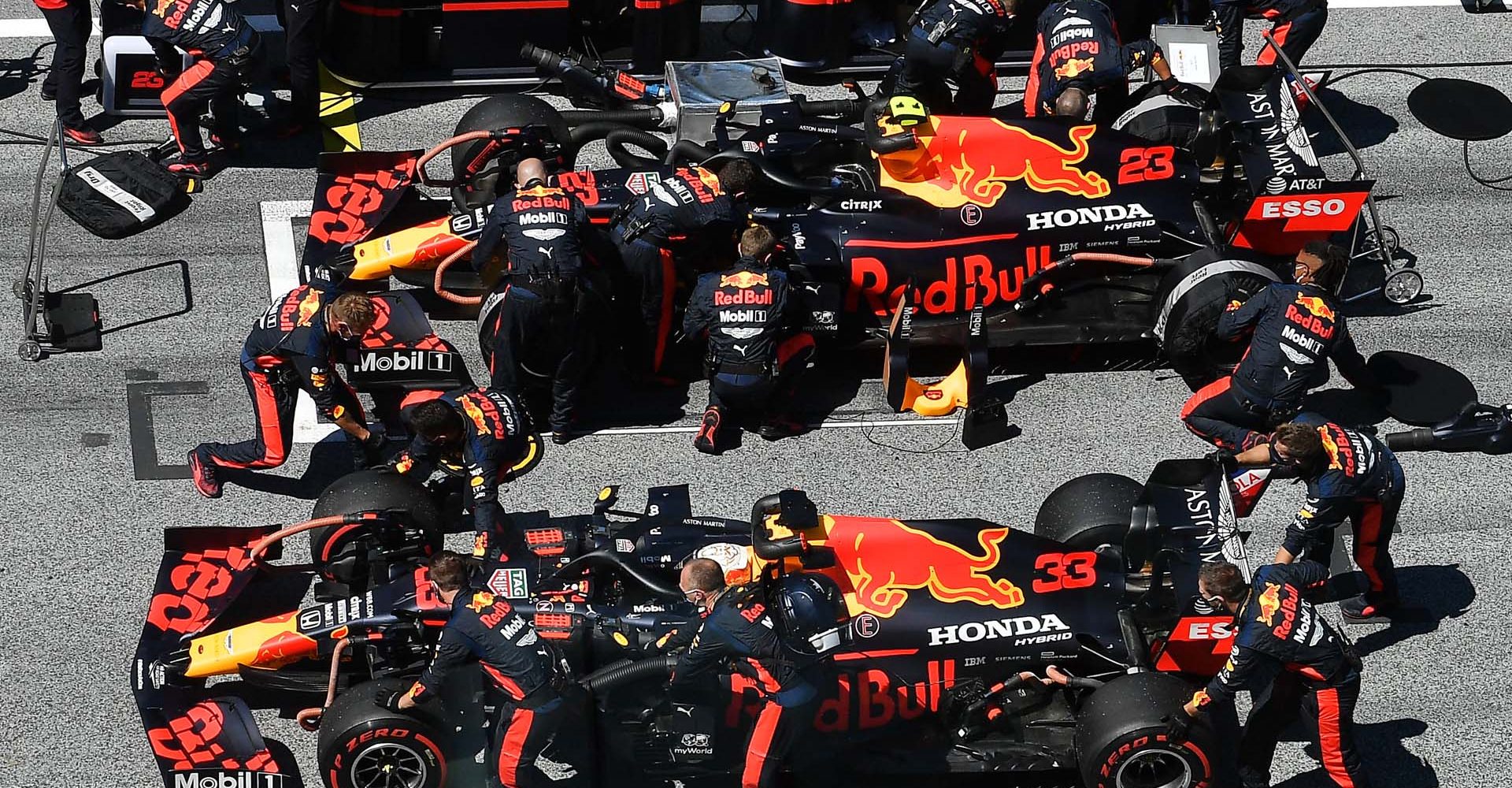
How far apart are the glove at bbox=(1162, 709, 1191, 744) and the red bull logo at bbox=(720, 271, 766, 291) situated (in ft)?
12.3

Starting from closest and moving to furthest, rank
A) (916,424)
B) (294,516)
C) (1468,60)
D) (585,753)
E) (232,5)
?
(585,753) < (294,516) < (916,424) < (232,5) < (1468,60)

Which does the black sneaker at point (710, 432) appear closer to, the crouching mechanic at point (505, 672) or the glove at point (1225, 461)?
the crouching mechanic at point (505, 672)

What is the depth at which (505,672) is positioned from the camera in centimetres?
863

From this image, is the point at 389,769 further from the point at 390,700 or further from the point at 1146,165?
the point at 1146,165

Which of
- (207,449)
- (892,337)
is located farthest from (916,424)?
(207,449)

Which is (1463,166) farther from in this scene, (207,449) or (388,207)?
(207,449)

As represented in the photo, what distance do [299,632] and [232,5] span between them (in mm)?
5857

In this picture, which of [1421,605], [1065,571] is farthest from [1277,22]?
[1065,571]

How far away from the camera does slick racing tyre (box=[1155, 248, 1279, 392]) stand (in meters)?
11.4

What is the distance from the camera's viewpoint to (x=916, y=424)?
11.8 metres

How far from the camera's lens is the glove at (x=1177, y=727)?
8766mm

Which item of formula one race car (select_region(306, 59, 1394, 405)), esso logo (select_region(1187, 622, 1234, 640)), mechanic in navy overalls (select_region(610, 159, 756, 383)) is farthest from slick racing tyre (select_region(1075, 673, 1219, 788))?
mechanic in navy overalls (select_region(610, 159, 756, 383))

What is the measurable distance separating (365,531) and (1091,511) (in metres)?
4.06

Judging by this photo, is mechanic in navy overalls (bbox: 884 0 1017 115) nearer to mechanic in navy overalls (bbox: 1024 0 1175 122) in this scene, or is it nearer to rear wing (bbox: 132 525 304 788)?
mechanic in navy overalls (bbox: 1024 0 1175 122)
